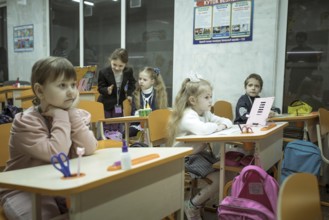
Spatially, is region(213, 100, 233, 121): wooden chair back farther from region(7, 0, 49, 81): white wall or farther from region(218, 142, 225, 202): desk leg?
region(7, 0, 49, 81): white wall

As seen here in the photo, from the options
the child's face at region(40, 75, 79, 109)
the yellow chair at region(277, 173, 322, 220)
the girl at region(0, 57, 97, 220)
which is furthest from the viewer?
the child's face at region(40, 75, 79, 109)

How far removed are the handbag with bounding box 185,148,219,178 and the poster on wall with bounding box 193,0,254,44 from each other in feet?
6.78

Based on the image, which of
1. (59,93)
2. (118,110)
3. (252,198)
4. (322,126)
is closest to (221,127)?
(252,198)

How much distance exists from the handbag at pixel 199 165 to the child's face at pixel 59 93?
111 centimetres

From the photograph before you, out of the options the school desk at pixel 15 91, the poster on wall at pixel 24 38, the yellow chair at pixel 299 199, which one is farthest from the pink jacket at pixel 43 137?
the poster on wall at pixel 24 38

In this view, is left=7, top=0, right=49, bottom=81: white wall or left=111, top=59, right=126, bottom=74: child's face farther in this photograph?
left=7, top=0, right=49, bottom=81: white wall

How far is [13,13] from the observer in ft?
22.8

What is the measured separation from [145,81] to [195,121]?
1.60 meters

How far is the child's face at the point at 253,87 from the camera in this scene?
3762 millimetres

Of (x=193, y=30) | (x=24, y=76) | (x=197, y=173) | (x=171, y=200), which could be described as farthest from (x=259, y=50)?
(x=24, y=76)

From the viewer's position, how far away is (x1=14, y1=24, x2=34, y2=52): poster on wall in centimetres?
672

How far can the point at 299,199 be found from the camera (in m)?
1.06

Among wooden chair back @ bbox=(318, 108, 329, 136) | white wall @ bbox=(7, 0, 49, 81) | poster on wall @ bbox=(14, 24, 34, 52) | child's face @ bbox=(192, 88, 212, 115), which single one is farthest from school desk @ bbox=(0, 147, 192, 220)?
poster on wall @ bbox=(14, 24, 34, 52)

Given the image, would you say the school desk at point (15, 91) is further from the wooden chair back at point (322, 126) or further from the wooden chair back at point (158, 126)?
the wooden chair back at point (322, 126)
